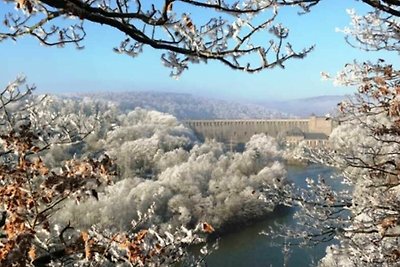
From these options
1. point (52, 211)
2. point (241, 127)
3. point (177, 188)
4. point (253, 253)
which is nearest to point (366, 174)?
point (52, 211)

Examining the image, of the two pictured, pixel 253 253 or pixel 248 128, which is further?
pixel 248 128

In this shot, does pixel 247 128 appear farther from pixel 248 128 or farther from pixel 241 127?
pixel 241 127

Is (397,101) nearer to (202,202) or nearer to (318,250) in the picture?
(318,250)

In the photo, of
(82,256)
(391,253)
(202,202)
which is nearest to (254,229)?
(202,202)

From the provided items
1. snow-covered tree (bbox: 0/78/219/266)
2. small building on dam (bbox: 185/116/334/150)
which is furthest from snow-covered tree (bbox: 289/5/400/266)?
small building on dam (bbox: 185/116/334/150)

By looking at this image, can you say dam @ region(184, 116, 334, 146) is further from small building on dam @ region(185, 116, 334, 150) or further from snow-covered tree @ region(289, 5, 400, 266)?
snow-covered tree @ region(289, 5, 400, 266)

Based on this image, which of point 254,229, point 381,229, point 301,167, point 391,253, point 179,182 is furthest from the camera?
point 301,167

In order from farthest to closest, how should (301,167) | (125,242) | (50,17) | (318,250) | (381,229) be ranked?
(301,167) → (318,250) → (381,229) → (125,242) → (50,17)
